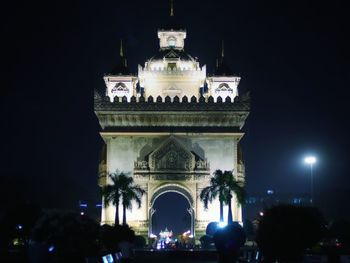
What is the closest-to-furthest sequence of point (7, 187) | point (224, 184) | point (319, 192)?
point (224, 184), point (7, 187), point (319, 192)

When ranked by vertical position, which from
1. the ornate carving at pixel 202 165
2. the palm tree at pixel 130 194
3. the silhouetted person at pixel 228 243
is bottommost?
the silhouetted person at pixel 228 243

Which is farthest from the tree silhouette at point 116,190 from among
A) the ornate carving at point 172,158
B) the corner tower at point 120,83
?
the corner tower at point 120,83

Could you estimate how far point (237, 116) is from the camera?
73000 millimetres

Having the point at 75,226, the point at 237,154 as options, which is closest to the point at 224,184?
the point at 237,154

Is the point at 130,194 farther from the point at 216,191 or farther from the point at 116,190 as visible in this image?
the point at 216,191

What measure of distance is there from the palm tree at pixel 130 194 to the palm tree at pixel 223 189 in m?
5.60

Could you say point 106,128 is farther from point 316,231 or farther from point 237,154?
point 316,231

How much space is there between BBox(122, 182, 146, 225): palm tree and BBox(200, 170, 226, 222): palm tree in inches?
220

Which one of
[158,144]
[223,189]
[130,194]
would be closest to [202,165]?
[223,189]

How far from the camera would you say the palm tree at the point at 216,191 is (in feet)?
224

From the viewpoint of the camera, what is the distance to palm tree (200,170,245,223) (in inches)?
2682

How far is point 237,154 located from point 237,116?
11.9 feet

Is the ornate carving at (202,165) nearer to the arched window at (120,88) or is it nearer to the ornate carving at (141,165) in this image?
the ornate carving at (141,165)

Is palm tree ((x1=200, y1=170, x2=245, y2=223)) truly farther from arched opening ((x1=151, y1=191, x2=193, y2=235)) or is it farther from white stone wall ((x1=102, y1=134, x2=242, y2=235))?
arched opening ((x1=151, y1=191, x2=193, y2=235))
